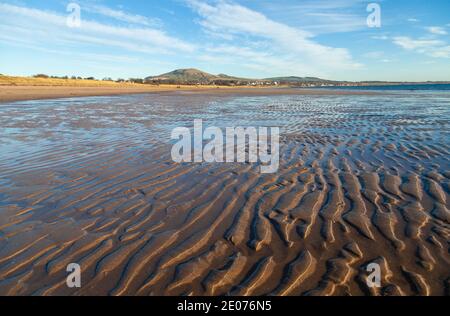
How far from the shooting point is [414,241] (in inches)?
136

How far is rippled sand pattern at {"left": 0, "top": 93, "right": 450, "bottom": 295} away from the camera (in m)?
2.85

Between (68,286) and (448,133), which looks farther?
(448,133)

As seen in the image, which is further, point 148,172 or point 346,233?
point 148,172

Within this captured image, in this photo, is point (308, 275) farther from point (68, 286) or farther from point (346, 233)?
point (68, 286)

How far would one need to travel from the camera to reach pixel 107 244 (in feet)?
11.4

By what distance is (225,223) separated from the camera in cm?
399

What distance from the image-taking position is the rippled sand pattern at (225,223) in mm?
2850

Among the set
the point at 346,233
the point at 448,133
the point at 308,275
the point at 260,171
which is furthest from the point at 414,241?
the point at 448,133
